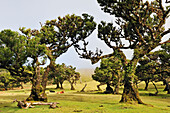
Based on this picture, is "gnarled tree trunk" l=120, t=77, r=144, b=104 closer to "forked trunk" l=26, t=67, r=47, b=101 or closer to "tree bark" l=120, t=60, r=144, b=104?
"tree bark" l=120, t=60, r=144, b=104

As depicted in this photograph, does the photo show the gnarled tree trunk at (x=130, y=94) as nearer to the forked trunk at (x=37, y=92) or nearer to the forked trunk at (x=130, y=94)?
the forked trunk at (x=130, y=94)

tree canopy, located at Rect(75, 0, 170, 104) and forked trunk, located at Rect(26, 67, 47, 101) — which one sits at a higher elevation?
tree canopy, located at Rect(75, 0, 170, 104)

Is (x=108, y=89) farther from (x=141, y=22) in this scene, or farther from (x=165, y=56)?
(x=141, y=22)

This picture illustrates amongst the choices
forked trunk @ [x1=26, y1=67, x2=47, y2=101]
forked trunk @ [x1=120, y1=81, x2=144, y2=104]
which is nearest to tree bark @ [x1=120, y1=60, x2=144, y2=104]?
forked trunk @ [x1=120, y1=81, x2=144, y2=104]

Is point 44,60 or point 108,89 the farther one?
point 108,89

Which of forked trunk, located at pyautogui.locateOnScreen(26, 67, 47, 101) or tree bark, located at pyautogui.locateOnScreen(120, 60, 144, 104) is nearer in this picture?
tree bark, located at pyautogui.locateOnScreen(120, 60, 144, 104)

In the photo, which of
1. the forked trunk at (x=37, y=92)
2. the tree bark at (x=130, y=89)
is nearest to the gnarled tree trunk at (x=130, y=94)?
the tree bark at (x=130, y=89)

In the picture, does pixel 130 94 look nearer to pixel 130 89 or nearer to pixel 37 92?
pixel 130 89

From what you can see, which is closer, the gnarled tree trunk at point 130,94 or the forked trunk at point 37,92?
the gnarled tree trunk at point 130,94

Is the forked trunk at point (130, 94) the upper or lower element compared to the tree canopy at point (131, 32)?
lower

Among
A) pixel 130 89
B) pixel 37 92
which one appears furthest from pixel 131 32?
pixel 37 92

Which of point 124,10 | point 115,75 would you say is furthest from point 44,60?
point 115,75

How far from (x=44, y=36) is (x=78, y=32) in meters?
6.50

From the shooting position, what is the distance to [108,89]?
49.1 metres
